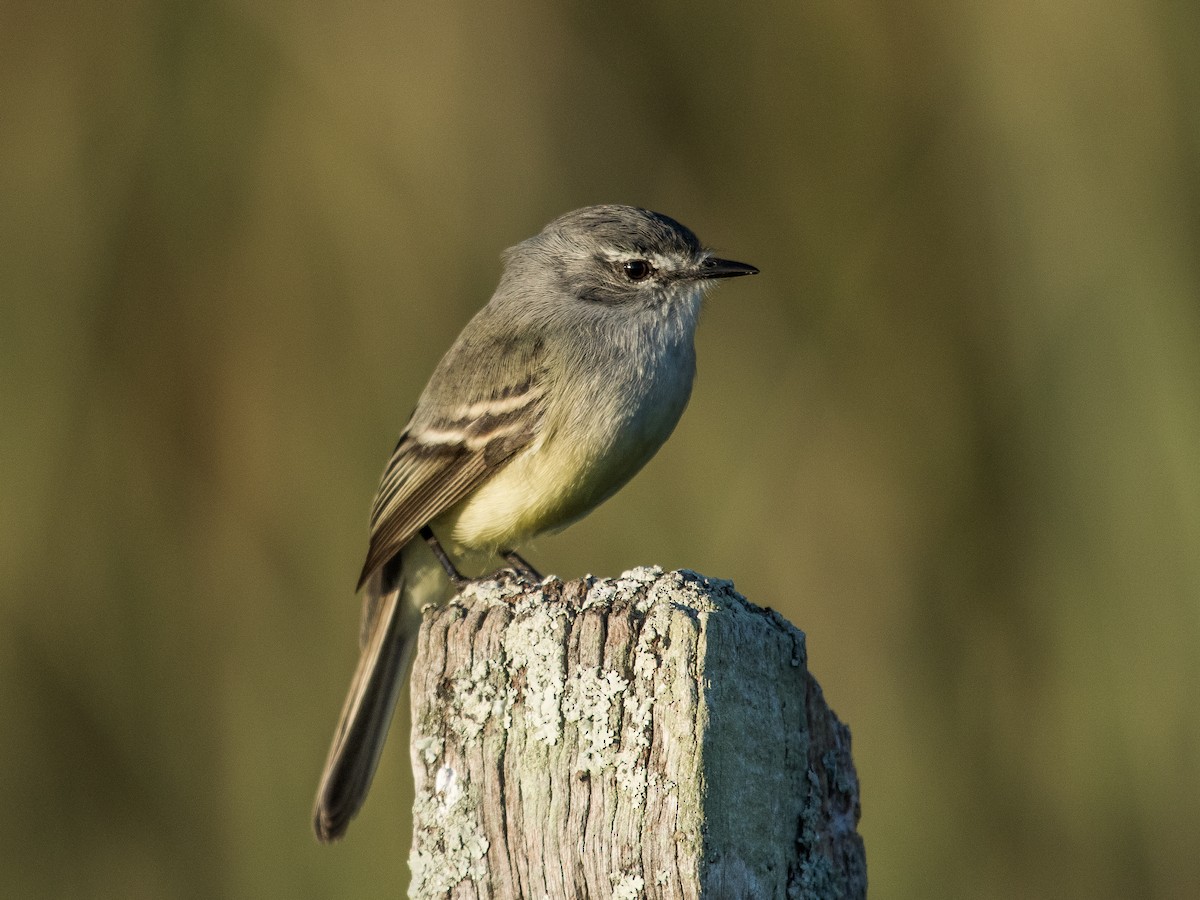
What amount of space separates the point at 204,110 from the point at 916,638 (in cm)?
377

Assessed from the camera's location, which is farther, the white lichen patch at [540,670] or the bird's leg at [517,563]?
the bird's leg at [517,563]

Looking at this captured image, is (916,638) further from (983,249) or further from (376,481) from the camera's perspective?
(376,481)

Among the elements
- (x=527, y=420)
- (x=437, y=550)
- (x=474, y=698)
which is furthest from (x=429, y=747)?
(x=437, y=550)

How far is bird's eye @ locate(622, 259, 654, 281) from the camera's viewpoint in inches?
175

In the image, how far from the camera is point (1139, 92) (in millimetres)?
5172

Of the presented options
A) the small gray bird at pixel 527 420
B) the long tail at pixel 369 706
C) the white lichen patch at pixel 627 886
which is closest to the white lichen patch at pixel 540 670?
the white lichen patch at pixel 627 886

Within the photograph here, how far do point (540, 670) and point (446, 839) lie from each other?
0.36 metres

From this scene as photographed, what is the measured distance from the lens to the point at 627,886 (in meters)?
2.10

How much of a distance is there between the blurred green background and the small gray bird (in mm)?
738

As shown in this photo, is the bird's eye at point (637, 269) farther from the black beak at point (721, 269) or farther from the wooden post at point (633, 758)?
the wooden post at point (633, 758)

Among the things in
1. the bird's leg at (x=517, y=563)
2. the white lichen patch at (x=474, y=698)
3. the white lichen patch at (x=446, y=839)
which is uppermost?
the bird's leg at (x=517, y=563)

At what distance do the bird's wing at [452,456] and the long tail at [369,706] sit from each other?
406 mm

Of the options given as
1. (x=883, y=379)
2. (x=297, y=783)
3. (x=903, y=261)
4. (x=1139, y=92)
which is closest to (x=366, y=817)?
(x=297, y=783)

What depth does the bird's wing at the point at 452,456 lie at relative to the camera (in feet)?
13.2
